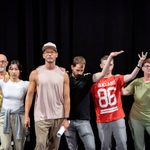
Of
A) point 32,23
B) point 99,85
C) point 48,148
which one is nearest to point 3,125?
point 48,148

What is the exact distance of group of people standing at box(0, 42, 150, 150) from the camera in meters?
2.80

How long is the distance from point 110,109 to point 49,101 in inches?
26.0

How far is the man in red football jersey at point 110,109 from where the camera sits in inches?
123

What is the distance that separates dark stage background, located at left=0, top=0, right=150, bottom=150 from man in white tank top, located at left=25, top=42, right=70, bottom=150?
2.88ft

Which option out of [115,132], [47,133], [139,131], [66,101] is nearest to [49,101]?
[66,101]

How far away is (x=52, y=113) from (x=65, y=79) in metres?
0.31

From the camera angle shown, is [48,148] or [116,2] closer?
[48,148]

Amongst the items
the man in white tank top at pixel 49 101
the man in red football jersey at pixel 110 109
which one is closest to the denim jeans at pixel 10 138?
the man in white tank top at pixel 49 101

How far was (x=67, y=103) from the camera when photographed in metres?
2.83

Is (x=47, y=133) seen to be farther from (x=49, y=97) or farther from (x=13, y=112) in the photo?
(x=13, y=112)

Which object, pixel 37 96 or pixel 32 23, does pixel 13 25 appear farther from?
pixel 37 96

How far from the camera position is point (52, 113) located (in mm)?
2793

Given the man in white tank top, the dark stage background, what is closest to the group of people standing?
the man in white tank top

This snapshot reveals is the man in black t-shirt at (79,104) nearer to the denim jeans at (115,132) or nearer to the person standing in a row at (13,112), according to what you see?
the denim jeans at (115,132)
